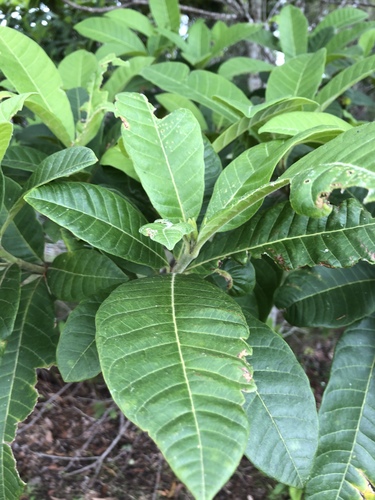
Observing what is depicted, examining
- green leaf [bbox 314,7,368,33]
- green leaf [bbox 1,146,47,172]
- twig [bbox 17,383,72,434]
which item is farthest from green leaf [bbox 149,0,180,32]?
twig [bbox 17,383,72,434]

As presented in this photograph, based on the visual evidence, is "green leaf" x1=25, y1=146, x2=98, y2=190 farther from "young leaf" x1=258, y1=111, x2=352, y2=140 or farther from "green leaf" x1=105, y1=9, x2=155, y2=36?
"green leaf" x1=105, y1=9, x2=155, y2=36

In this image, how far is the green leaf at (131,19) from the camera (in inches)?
66.8

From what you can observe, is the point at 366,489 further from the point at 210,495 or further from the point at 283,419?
the point at 210,495

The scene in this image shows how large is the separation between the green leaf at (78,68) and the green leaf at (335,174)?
1.07 meters

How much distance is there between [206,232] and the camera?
Answer: 0.77 m

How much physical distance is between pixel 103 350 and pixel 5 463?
408mm

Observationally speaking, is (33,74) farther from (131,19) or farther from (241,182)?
(131,19)

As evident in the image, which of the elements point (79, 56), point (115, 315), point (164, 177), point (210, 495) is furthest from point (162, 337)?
point (79, 56)

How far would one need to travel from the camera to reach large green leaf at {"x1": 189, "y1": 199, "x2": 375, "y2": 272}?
74 cm

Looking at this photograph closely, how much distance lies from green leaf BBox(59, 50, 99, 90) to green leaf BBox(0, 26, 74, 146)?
16.3 inches

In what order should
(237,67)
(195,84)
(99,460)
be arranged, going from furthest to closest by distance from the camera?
(99,460)
(237,67)
(195,84)

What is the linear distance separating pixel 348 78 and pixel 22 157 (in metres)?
0.81

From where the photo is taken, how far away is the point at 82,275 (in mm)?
901

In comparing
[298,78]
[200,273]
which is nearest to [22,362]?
[200,273]
